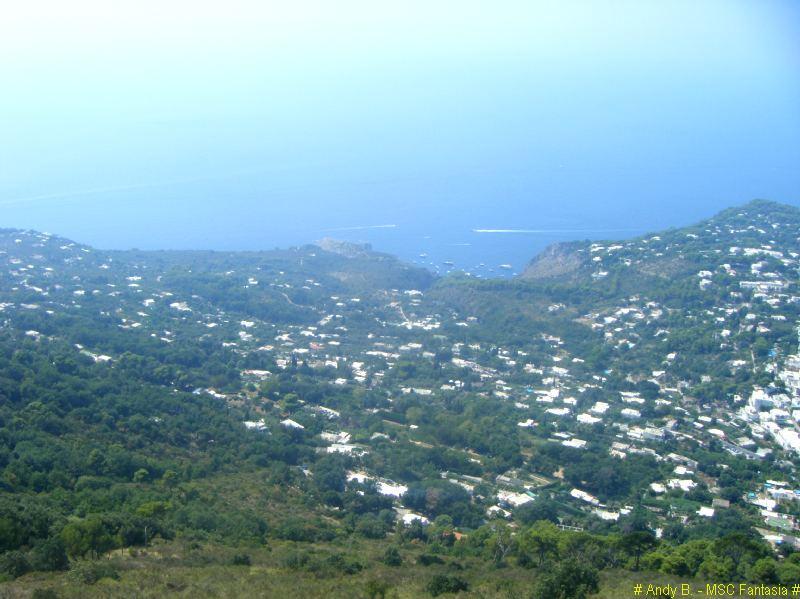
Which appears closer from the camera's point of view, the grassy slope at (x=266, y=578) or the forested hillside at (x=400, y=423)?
the grassy slope at (x=266, y=578)

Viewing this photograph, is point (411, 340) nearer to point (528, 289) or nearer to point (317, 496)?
point (528, 289)

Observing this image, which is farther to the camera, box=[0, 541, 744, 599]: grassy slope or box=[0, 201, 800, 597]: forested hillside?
box=[0, 201, 800, 597]: forested hillside

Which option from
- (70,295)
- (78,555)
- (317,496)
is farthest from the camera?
(70,295)

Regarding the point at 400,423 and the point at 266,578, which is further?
the point at 400,423

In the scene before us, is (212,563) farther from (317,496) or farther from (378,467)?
(378,467)

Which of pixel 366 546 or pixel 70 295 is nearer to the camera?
pixel 366 546

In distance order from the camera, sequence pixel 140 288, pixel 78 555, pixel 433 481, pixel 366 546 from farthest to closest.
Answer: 1. pixel 140 288
2. pixel 433 481
3. pixel 366 546
4. pixel 78 555

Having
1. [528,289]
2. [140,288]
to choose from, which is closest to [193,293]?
[140,288]

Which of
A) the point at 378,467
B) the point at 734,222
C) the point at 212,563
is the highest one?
the point at 734,222

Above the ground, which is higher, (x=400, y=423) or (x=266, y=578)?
(x=266, y=578)

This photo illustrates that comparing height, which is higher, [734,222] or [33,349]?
[734,222]

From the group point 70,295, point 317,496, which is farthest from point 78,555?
point 70,295
